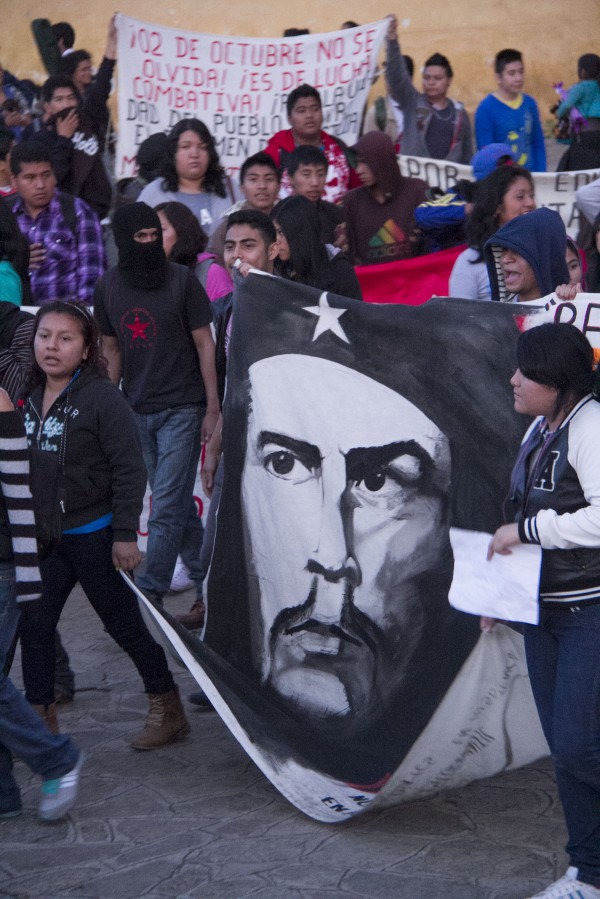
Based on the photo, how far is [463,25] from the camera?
15531 mm

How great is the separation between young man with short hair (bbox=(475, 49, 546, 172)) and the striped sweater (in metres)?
5.98

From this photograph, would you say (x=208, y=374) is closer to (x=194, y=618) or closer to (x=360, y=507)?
(x=194, y=618)

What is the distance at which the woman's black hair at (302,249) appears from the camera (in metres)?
5.46

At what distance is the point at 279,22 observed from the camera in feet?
52.7

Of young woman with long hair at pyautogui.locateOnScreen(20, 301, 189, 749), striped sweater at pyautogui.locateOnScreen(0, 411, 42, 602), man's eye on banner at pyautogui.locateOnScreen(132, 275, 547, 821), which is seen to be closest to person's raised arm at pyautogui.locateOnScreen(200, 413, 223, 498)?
young woman with long hair at pyautogui.locateOnScreen(20, 301, 189, 749)

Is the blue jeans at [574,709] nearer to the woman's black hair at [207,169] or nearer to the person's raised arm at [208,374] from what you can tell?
the person's raised arm at [208,374]

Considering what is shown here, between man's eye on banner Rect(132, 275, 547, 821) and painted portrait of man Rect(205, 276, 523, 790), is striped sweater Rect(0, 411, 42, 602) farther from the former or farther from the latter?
painted portrait of man Rect(205, 276, 523, 790)

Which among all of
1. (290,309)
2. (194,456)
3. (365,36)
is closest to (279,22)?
(365,36)

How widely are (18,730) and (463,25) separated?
513 inches

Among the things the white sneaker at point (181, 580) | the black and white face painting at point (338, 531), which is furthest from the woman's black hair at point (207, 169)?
the black and white face painting at point (338, 531)

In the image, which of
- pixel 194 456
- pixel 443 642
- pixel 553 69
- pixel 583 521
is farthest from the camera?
pixel 553 69

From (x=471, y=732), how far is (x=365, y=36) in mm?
6539

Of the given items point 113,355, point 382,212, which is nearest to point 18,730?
point 113,355

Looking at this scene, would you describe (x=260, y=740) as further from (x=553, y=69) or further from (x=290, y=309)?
(x=553, y=69)
